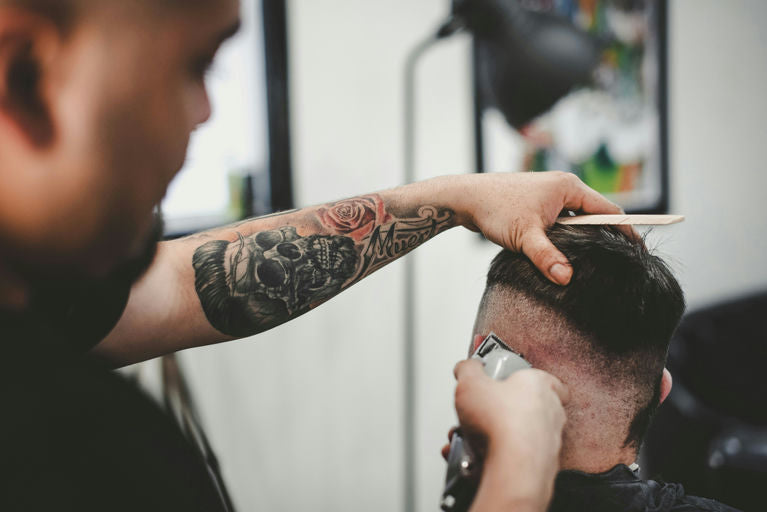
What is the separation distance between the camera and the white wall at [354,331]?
1.77m

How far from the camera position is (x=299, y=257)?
1057 mm

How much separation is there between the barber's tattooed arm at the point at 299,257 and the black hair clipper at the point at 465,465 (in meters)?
0.36

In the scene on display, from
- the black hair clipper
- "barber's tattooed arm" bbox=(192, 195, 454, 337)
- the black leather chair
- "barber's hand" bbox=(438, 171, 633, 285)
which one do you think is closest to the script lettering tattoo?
"barber's tattooed arm" bbox=(192, 195, 454, 337)

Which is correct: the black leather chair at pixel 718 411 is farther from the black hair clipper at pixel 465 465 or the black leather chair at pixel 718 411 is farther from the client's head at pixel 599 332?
the black hair clipper at pixel 465 465

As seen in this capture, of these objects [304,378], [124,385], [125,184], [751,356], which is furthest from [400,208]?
[751,356]

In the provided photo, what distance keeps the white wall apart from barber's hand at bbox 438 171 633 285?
81cm

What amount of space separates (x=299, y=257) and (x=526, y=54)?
29.0 inches

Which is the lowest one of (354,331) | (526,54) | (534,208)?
(354,331)

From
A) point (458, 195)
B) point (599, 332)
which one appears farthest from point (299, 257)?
point (599, 332)

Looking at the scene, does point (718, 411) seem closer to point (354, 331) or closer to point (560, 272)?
point (354, 331)

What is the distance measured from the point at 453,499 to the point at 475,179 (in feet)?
1.80

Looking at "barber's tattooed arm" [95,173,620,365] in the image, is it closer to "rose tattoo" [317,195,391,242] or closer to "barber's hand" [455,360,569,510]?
"rose tattoo" [317,195,391,242]

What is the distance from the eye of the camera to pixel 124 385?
0.37 m

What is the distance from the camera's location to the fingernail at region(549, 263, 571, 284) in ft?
2.90
